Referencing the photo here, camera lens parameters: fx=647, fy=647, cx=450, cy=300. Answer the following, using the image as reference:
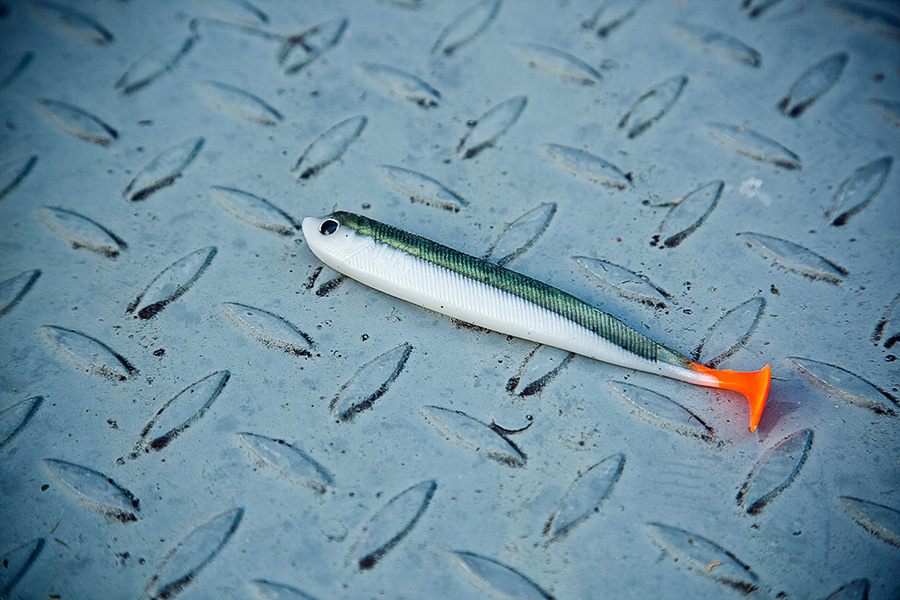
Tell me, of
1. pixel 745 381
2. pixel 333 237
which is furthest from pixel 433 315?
pixel 745 381

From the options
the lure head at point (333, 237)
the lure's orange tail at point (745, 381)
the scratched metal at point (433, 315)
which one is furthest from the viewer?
the lure head at point (333, 237)

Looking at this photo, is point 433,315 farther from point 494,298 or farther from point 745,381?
point 745,381

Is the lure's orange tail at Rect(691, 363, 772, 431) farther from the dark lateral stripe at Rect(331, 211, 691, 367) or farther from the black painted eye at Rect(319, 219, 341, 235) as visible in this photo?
the black painted eye at Rect(319, 219, 341, 235)

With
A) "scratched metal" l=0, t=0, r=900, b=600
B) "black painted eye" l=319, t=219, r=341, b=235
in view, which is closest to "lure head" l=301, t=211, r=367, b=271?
"black painted eye" l=319, t=219, r=341, b=235

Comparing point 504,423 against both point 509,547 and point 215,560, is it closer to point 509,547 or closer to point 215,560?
point 509,547

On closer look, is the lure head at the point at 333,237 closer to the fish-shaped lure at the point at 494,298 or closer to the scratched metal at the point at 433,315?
the fish-shaped lure at the point at 494,298

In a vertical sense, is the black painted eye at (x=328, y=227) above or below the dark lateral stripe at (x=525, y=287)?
below

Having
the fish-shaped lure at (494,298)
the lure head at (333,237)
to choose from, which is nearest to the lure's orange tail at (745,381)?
the fish-shaped lure at (494,298)
